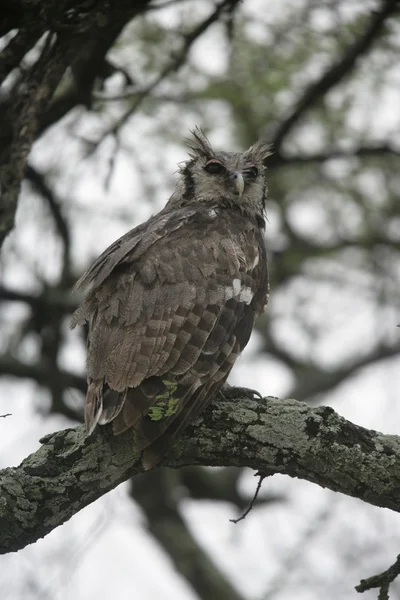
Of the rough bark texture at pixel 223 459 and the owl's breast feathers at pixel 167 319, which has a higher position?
the owl's breast feathers at pixel 167 319

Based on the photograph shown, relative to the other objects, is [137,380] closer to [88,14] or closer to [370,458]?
[370,458]

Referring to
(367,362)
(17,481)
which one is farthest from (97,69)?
(367,362)

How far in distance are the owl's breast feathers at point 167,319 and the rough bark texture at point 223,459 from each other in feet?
0.46

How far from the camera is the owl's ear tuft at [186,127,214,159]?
690cm

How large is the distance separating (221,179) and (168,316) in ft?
5.94

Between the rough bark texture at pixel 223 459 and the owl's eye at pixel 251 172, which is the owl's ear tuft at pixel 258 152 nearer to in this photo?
the owl's eye at pixel 251 172

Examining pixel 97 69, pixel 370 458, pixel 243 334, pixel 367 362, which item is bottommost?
pixel 367 362

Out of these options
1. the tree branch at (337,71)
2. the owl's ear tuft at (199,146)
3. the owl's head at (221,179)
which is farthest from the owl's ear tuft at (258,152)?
the tree branch at (337,71)

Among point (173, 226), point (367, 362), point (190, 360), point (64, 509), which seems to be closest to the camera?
point (64, 509)

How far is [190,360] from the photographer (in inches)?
193

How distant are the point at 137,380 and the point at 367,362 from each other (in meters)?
7.29

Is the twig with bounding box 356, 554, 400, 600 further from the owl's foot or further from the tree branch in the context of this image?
the tree branch

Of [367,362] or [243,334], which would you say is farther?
[367,362]

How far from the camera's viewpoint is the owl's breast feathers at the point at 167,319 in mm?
4664
